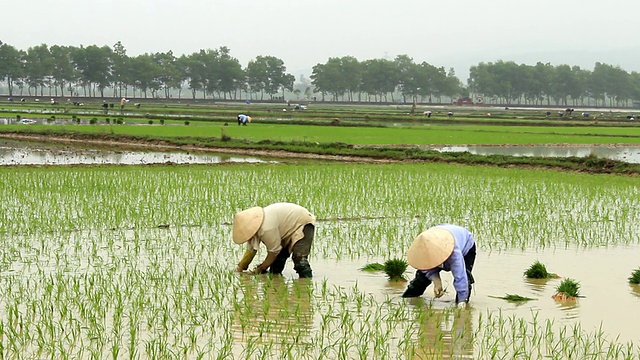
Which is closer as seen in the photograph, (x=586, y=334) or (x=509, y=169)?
(x=586, y=334)

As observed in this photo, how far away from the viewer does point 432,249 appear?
6.54 m

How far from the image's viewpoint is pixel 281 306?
673 cm

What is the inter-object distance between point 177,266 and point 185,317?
6.90ft

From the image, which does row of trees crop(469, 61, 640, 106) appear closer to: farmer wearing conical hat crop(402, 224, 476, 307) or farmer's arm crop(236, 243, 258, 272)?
farmer's arm crop(236, 243, 258, 272)

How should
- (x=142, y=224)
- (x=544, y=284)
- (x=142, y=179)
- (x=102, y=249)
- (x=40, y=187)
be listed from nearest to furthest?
(x=544, y=284) → (x=102, y=249) → (x=142, y=224) → (x=40, y=187) → (x=142, y=179)

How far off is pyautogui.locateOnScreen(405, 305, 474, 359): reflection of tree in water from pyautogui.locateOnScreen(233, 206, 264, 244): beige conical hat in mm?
1544

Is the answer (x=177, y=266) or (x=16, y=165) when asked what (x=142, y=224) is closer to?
(x=177, y=266)

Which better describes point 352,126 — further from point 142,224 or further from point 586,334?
point 586,334

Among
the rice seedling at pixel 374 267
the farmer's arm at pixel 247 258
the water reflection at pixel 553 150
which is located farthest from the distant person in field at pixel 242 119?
the farmer's arm at pixel 247 258

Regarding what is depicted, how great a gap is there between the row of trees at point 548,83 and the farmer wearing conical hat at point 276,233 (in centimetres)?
13190

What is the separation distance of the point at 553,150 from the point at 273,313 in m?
22.7

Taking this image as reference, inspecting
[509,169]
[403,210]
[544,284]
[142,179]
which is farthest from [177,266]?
[509,169]

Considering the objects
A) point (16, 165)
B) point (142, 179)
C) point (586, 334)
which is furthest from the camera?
point (16, 165)

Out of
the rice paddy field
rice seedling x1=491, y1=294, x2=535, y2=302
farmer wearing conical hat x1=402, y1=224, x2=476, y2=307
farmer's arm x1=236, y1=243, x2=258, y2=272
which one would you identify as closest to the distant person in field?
the rice paddy field
